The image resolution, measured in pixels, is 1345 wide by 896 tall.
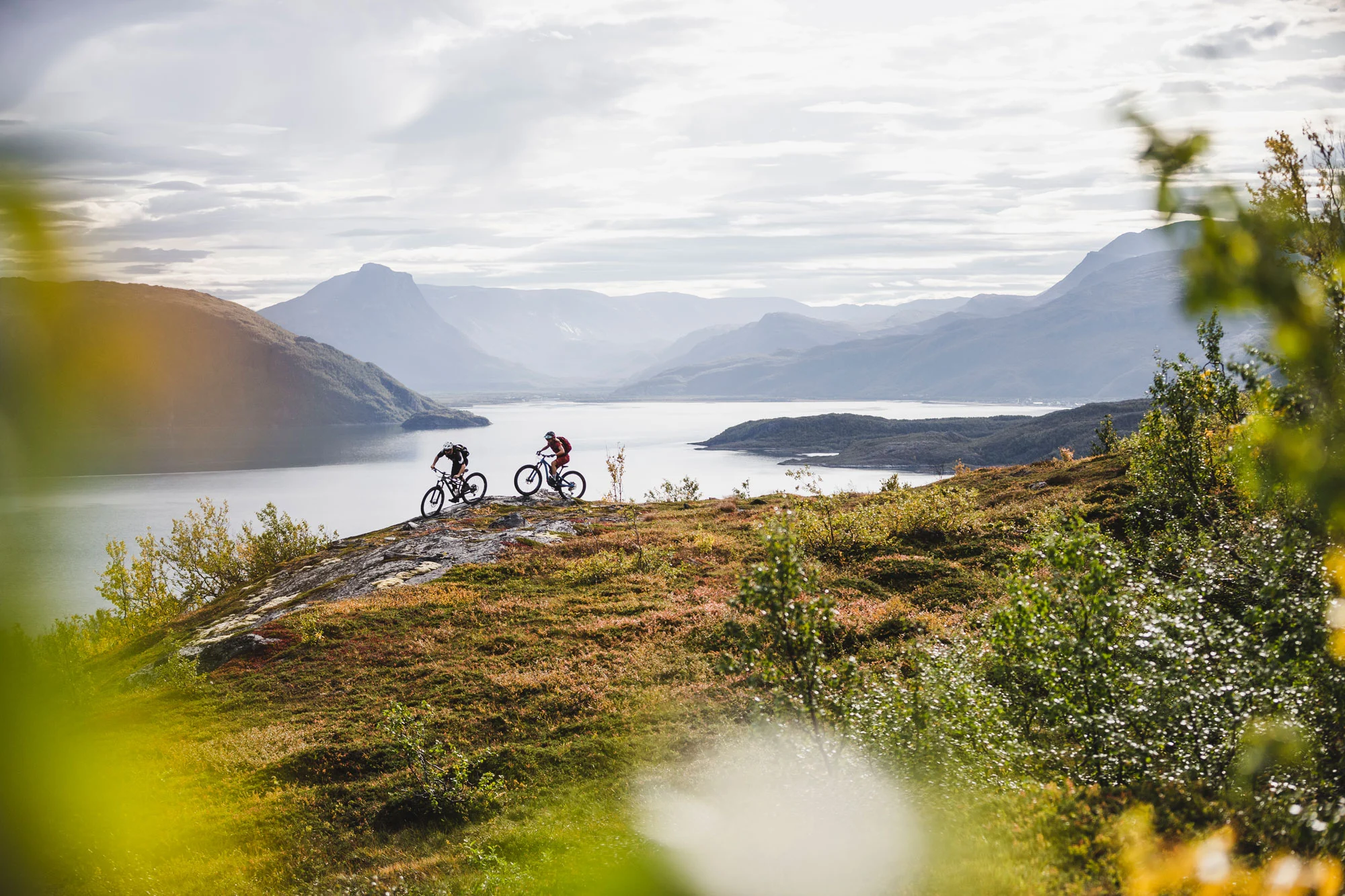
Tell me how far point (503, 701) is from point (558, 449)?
25.7m

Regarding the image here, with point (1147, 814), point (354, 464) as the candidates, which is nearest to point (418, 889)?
point (1147, 814)

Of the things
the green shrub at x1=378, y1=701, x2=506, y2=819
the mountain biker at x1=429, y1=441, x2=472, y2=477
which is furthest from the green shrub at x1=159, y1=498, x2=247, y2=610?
the green shrub at x1=378, y1=701, x2=506, y2=819

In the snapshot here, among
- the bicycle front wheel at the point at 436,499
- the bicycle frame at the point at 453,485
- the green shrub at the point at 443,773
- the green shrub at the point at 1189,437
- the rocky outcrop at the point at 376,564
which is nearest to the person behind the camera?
the green shrub at the point at 443,773

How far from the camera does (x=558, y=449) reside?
140ft

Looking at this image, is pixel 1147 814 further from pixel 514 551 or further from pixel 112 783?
pixel 514 551

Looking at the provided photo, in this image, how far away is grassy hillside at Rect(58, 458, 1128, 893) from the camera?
11.3m

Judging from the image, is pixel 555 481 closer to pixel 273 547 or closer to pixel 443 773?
pixel 273 547

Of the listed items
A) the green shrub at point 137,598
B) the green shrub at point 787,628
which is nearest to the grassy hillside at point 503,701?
the green shrub at point 787,628

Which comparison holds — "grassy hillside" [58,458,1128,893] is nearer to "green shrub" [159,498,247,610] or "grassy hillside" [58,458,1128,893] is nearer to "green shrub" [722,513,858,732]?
"green shrub" [722,513,858,732]

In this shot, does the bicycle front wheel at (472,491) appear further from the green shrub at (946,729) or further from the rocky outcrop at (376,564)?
the green shrub at (946,729)

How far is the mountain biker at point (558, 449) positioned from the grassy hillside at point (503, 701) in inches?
398

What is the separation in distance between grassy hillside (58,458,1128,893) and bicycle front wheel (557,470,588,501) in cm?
1345

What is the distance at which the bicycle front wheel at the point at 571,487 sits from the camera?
46.2 meters

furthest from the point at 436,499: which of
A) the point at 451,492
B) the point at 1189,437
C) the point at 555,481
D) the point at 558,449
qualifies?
the point at 1189,437
